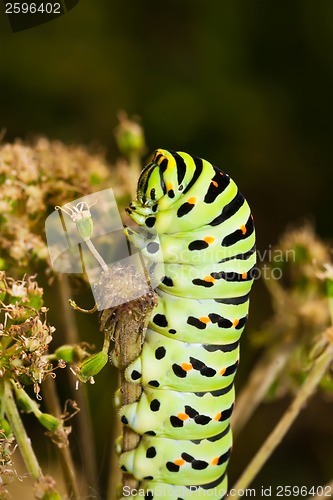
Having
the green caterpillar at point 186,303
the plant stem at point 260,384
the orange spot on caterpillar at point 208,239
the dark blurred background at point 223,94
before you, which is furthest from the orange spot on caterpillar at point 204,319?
the dark blurred background at point 223,94

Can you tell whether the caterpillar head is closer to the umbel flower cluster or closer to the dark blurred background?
the umbel flower cluster

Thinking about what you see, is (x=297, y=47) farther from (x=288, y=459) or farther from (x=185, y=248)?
(x=185, y=248)

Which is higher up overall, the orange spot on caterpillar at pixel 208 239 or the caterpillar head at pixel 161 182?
the caterpillar head at pixel 161 182

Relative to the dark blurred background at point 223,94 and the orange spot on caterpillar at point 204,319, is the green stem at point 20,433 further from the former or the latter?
the dark blurred background at point 223,94

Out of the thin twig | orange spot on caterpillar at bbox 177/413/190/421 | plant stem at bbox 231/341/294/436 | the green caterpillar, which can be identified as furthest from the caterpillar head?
plant stem at bbox 231/341/294/436

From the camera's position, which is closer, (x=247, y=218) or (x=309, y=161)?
(x=247, y=218)

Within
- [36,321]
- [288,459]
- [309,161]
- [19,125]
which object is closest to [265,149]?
[309,161]

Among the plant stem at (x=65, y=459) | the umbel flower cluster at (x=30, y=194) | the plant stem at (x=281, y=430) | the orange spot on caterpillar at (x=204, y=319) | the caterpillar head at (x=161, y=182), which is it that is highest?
the caterpillar head at (x=161, y=182)
